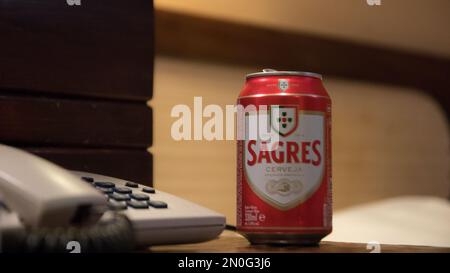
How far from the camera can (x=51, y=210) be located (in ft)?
1.37

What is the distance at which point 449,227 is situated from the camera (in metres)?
1.37

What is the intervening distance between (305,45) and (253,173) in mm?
1032

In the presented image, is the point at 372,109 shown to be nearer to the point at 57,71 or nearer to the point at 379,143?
the point at 379,143

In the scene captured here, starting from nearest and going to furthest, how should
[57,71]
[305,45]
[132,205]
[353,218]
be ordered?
[132,205] → [57,71] → [353,218] → [305,45]

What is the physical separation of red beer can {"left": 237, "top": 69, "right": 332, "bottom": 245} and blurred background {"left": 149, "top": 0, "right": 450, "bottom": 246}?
568mm

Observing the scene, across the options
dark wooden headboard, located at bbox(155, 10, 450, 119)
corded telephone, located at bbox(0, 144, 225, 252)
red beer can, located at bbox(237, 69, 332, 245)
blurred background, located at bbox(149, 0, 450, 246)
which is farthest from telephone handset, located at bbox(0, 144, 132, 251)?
dark wooden headboard, located at bbox(155, 10, 450, 119)

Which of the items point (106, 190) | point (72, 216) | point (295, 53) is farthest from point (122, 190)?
point (295, 53)

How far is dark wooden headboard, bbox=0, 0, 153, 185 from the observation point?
0.64 m

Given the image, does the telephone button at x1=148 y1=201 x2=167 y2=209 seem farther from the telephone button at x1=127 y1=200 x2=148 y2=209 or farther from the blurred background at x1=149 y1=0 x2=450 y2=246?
the blurred background at x1=149 y1=0 x2=450 y2=246

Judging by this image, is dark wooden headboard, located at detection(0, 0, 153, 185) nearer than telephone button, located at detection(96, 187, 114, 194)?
No

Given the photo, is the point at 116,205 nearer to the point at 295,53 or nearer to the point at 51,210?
the point at 51,210

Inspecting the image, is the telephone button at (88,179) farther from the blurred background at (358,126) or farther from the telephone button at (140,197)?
the blurred background at (358,126)

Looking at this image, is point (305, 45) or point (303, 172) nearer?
point (303, 172)

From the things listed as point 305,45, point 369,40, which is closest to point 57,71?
point 305,45
